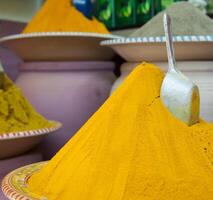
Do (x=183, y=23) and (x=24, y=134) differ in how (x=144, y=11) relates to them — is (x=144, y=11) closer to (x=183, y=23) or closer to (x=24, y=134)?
(x=183, y=23)

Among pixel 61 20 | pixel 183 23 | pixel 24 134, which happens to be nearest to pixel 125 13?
pixel 61 20

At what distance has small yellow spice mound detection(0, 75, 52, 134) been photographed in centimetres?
48

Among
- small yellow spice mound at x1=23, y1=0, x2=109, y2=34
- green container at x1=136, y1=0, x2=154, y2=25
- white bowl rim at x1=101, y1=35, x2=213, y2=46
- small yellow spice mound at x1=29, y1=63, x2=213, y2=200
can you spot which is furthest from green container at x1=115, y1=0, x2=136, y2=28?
small yellow spice mound at x1=29, y1=63, x2=213, y2=200

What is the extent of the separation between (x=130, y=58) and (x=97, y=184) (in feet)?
0.90

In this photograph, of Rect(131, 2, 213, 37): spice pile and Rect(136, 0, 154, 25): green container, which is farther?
Rect(136, 0, 154, 25): green container

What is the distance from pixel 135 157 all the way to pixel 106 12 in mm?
664

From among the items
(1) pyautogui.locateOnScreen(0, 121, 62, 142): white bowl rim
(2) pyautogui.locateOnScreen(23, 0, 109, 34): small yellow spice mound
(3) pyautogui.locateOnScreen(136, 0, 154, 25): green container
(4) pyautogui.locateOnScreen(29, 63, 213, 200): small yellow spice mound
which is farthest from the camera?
(3) pyautogui.locateOnScreen(136, 0, 154, 25): green container

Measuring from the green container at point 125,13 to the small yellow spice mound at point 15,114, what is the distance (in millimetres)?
366

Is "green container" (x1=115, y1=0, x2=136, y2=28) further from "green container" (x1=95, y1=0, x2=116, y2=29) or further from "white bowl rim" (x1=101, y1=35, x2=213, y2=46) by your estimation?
"white bowl rim" (x1=101, y1=35, x2=213, y2=46)

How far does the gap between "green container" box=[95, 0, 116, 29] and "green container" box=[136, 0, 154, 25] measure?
0.07m

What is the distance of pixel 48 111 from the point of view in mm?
635

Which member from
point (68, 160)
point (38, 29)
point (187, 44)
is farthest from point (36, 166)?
point (38, 29)

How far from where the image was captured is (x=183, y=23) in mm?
522

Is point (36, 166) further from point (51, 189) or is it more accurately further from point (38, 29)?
point (38, 29)
